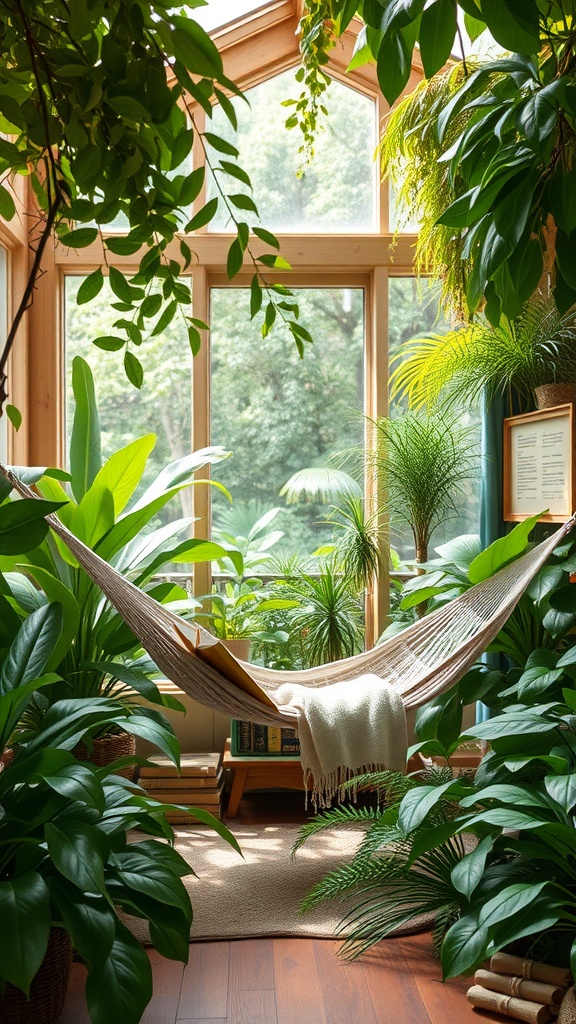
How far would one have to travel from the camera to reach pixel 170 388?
149 inches

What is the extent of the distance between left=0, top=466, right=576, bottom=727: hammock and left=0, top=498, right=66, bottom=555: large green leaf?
0.26 metres

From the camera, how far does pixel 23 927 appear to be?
5.08 feet

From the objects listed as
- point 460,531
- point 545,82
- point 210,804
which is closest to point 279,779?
point 210,804

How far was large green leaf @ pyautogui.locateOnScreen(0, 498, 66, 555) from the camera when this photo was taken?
1.69 meters

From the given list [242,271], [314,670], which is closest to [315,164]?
[242,271]

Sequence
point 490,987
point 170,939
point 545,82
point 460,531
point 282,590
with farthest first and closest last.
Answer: point 460,531 → point 282,590 → point 490,987 → point 170,939 → point 545,82

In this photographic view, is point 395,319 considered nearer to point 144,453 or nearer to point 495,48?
point 495,48

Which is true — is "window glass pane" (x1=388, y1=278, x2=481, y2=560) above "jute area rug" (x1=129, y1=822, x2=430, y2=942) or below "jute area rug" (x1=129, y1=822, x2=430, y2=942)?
above

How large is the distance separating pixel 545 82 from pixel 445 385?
2.54m

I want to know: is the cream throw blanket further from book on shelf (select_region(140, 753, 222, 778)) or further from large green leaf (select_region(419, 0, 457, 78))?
large green leaf (select_region(419, 0, 457, 78))

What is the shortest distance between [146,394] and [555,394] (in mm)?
1678

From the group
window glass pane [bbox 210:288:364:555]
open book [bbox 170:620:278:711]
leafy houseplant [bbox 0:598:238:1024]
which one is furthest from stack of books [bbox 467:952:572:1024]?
window glass pane [bbox 210:288:364:555]

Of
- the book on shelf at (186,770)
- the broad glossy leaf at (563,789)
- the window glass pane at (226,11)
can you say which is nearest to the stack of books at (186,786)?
the book on shelf at (186,770)

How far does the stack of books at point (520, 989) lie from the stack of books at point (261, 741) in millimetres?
1348
